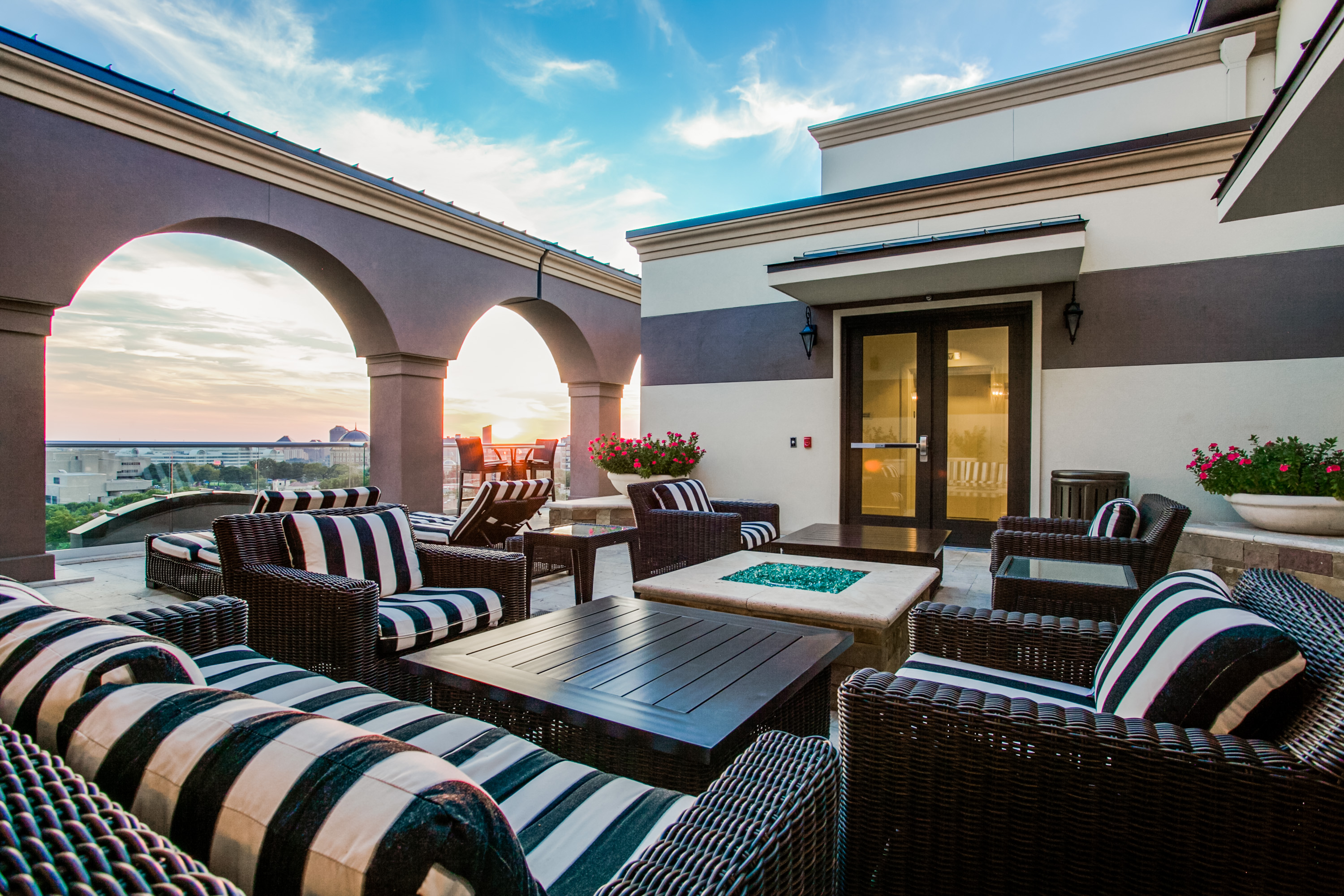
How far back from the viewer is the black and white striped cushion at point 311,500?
3420 mm

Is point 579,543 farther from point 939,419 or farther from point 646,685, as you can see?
point 939,419

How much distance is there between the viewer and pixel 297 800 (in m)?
0.58

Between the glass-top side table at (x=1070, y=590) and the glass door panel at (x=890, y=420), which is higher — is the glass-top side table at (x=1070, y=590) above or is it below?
below

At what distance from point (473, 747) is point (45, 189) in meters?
5.83

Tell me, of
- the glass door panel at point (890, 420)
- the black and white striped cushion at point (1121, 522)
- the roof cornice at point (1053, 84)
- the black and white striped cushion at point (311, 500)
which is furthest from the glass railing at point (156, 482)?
the roof cornice at point (1053, 84)

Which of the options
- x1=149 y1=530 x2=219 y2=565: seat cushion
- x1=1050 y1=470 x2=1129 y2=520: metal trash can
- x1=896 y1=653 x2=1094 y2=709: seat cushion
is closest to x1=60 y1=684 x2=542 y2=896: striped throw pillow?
x1=896 y1=653 x2=1094 y2=709: seat cushion

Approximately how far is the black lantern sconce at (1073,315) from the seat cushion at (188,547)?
646 cm

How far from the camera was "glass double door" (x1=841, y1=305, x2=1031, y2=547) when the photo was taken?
18.9 feet

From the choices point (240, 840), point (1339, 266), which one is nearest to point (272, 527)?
point (240, 840)

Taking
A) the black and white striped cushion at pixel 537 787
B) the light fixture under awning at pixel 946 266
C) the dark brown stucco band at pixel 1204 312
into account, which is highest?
the light fixture under awning at pixel 946 266

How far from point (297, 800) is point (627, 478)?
6554 mm

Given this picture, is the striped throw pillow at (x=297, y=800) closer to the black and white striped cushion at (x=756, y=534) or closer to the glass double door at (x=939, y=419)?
the black and white striped cushion at (x=756, y=534)

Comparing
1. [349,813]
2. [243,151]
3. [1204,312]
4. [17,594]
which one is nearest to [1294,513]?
[1204,312]

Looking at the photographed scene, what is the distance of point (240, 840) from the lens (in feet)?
1.93
